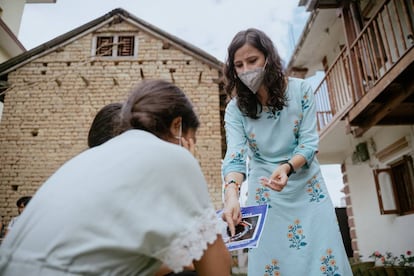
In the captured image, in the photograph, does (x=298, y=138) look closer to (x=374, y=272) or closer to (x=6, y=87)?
(x=374, y=272)

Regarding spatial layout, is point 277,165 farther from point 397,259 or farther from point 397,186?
point 397,186

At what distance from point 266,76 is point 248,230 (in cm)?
84

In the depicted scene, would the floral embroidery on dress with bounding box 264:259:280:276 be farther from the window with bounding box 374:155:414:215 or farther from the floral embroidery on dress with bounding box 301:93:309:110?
the window with bounding box 374:155:414:215

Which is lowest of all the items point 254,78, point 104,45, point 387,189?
point 254,78

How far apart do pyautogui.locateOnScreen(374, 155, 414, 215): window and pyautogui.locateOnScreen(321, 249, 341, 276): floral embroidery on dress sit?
5597 mm

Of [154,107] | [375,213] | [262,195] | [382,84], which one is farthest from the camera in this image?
[375,213]

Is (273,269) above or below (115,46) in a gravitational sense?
below

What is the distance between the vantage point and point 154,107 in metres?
1.11

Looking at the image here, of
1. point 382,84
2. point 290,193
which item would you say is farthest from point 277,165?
point 382,84

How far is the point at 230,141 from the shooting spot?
1.86 meters

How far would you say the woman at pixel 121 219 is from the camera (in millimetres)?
824

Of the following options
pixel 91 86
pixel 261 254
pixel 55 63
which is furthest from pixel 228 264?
pixel 55 63

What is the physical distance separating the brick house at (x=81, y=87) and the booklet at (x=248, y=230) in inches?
248

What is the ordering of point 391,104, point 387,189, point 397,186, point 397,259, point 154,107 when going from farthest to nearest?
point 387,189 < point 397,186 < point 397,259 < point 391,104 < point 154,107
